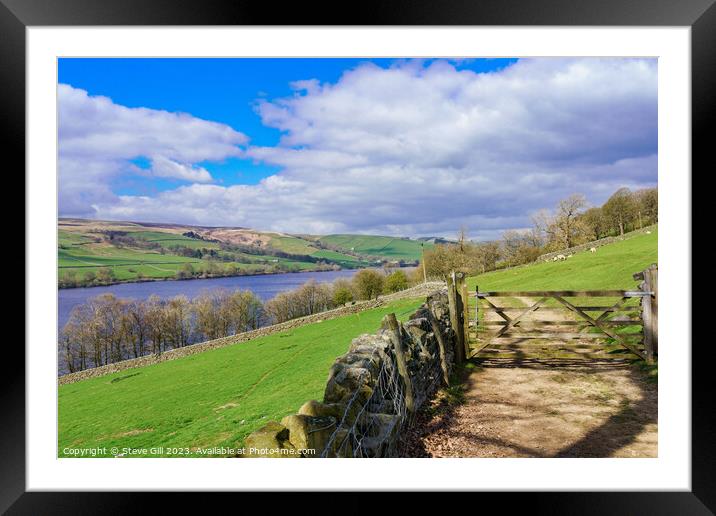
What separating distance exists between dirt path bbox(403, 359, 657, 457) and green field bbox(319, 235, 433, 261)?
2277 cm

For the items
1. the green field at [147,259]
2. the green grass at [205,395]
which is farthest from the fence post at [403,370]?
the green field at [147,259]

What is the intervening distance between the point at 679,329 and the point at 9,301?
219 inches

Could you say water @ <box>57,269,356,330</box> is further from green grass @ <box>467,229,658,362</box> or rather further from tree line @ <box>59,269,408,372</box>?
green grass @ <box>467,229,658,362</box>

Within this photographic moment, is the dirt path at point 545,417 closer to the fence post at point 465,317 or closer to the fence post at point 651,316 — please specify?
the fence post at point 651,316

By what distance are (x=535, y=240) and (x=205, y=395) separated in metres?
24.5

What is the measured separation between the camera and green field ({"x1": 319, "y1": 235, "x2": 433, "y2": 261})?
103ft

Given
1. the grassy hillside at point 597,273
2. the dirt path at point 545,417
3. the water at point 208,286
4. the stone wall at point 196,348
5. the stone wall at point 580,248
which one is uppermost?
the stone wall at point 580,248

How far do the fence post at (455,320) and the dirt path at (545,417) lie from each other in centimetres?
69

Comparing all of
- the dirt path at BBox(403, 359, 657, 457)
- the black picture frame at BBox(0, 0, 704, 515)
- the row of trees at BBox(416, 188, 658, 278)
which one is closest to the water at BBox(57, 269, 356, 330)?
the row of trees at BBox(416, 188, 658, 278)

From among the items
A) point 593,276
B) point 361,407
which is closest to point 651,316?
point 361,407

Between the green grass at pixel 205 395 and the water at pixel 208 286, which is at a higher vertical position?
the water at pixel 208 286

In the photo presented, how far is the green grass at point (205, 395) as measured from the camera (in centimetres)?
619

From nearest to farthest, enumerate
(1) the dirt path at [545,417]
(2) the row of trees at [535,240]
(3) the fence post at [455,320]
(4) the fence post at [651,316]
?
1. (1) the dirt path at [545,417]
2. (4) the fence post at [651,316]
3. (3) the fence post at [455,320]
4. (2) the row of trees at [535,240]

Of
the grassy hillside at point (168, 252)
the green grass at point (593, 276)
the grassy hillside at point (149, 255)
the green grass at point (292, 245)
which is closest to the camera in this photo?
the grassy hillside at point (168, 252)
